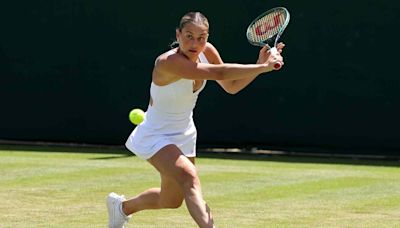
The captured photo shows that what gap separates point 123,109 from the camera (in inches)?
572

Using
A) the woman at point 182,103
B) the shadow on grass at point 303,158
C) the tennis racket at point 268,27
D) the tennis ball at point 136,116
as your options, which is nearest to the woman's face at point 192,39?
the woman at point 182,103

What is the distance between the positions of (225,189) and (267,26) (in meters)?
3.45

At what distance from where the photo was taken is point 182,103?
6246mm

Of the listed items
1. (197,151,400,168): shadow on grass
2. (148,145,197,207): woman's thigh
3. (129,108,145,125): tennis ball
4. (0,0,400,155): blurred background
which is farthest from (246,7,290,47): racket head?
(129,108,145,125): tennis ball

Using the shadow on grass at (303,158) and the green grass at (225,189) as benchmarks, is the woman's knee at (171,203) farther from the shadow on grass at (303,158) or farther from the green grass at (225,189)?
the shadow on grass at (303,158)

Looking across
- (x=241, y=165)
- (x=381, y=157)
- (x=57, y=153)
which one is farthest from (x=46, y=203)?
(x=381, y=157)

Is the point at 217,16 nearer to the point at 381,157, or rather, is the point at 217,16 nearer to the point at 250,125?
the point at 250,125

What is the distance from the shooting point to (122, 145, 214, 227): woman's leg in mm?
5918

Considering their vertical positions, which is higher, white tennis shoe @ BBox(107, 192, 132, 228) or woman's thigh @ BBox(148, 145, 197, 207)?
woman's thigh @ BBox(148, 145, 197, 207)

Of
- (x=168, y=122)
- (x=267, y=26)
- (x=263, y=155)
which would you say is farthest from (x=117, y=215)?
(x=263, y=155)

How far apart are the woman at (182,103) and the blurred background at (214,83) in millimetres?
7043

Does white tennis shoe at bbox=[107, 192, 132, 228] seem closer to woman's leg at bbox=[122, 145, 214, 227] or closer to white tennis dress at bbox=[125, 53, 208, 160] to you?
woman's leg at bbox=[122, 145, 214, 227]

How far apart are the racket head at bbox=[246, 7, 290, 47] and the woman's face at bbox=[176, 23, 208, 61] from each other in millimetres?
461

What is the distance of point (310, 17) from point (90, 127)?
11.7 feet
